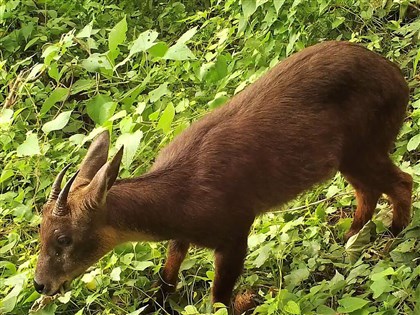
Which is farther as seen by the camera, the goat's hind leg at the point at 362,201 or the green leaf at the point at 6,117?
the green leaf at the point at 6,117

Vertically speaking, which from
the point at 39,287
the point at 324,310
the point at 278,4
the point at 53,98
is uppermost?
the point at 278,4

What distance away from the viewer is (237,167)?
4531 millimetres

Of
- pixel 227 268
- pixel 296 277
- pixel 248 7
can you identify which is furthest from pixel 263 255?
pixel 248 7

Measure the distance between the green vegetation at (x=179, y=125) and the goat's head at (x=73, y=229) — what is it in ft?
1.11

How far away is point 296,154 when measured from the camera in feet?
15.3

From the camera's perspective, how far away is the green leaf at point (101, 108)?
227 inches

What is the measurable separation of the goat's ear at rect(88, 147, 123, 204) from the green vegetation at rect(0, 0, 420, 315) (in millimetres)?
635

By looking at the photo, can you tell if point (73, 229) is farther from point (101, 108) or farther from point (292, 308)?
point (101, 108)

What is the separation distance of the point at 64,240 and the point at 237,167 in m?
1.00

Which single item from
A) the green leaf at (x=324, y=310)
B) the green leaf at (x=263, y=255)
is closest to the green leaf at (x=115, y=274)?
the green leaf at (x=263, y=255)

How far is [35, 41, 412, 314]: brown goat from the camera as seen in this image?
4.42m

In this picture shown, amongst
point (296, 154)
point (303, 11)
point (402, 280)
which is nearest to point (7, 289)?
point (296, 154)

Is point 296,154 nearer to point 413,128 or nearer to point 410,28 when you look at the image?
point 413,128

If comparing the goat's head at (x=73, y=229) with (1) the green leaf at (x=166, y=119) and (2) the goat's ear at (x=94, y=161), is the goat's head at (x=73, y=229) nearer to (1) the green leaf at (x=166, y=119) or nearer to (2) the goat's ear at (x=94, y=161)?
(2) the goat's ear at (x=94, y=161)
